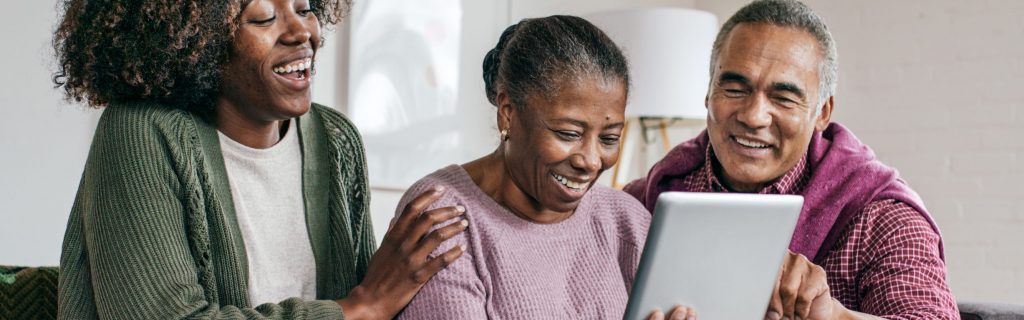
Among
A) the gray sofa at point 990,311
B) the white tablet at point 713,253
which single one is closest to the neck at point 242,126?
the white tablet at point 713,253

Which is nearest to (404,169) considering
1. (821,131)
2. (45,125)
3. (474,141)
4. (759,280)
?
(474,141)

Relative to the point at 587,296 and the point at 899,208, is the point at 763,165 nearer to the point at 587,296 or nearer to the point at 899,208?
the point at 899,208

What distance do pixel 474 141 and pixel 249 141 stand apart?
2.28 meters

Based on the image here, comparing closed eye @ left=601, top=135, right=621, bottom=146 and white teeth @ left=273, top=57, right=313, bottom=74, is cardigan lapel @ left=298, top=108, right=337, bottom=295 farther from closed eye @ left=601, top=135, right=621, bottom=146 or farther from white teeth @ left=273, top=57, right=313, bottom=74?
closed eye @ left=601, top=135, right=621, bottom=146

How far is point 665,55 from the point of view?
3.30 meters

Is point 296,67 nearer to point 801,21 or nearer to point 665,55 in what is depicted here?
point 801,21

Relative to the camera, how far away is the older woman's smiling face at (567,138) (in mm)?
1360

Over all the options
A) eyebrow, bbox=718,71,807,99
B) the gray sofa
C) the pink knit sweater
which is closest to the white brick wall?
the gray sofa

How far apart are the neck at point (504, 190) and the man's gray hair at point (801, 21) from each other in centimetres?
58

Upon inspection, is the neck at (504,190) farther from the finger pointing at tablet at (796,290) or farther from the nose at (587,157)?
the finger pointing at tablet at (796,290)

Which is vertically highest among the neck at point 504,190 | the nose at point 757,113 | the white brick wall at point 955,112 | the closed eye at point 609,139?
the closed eye at point 609,139

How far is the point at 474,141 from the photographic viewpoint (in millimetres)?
3688

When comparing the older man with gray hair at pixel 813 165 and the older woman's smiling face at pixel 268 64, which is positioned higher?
the older woman's smiling face at pixel 268 64

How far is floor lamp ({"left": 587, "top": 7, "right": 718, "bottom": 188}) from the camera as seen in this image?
3.30 meters
